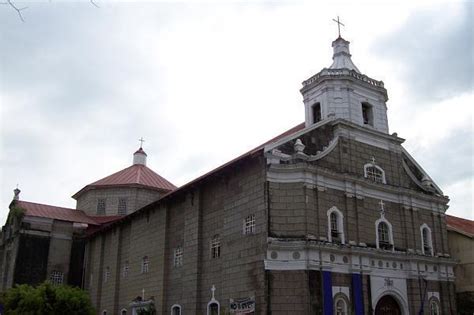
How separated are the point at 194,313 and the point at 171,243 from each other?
4999 mm

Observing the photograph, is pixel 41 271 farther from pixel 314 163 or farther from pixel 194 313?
pixel 314 163

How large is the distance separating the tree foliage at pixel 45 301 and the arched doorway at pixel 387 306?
16301mm

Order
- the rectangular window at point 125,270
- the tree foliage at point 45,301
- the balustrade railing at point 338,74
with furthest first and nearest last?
the rectangular window at point 125,270 < the tree foliage at point 45,301 < the balustrade railing at point 338,74

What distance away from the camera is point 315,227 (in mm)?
22703

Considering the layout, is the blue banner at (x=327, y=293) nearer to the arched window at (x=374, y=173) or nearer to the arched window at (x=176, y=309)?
the arched window at (x=374, y=173)

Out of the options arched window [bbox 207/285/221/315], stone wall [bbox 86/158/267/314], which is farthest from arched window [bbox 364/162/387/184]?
arched window [bbox 207/285/221/315]

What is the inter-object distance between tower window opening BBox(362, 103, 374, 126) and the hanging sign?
1138 centimetres

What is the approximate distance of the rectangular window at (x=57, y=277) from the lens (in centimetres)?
3772

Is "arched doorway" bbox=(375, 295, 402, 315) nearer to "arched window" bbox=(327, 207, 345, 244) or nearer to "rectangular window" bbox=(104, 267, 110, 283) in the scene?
"arched window" bbox=(327, 207, 345, 244)

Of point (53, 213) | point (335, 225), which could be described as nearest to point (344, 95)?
point (335, 225)

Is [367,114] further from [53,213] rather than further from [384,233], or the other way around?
[53,213]

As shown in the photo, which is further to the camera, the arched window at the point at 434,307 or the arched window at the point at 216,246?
the arched window at the point at 434,307

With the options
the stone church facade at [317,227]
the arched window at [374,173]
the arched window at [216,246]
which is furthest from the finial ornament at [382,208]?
the arched window at [216,246]

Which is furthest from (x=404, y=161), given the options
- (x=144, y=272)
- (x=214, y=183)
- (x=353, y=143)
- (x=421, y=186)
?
(x=144, y=272)
